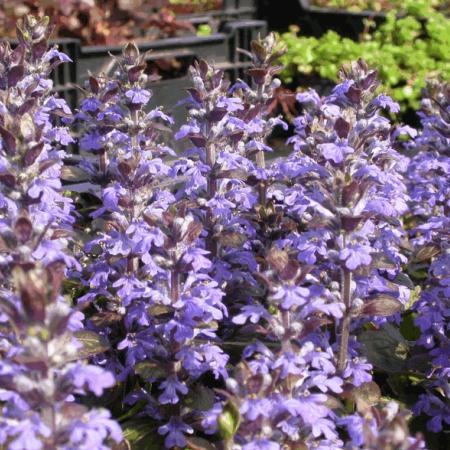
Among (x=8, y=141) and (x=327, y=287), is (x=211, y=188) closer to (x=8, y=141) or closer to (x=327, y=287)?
(x=327, y=287)

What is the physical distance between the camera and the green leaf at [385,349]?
239 centimetres

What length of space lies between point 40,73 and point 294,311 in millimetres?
1346

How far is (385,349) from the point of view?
2451 mm

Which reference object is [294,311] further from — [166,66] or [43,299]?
[166,66]

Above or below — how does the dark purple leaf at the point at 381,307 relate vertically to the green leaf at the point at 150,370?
above

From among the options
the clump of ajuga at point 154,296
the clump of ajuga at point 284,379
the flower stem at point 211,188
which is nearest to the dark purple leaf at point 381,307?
the clump of ajuga at point 284,379

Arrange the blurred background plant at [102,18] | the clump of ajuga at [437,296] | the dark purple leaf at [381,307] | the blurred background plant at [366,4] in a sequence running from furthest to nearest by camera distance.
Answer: the blurred background plant at [366,4] → the blurred background plant at [102,18] → the clump of ajuga at [437,296] → the dark purple leaf at [381,307]

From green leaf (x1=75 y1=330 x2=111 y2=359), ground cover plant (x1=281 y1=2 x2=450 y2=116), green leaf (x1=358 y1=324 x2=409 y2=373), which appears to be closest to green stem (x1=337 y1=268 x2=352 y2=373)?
green leaf (x1=358 y1=324 x2=409 y2=373)

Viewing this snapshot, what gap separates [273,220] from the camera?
2490mm

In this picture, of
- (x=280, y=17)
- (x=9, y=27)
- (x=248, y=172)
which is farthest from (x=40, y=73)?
(x=280, y=17)

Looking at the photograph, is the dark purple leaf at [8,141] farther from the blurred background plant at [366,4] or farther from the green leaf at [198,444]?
the blurred background plant at [366,4]

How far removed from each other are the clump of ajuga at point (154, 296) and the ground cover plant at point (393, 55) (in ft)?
8.80

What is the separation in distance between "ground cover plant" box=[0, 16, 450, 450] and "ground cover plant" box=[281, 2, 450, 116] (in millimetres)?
1971

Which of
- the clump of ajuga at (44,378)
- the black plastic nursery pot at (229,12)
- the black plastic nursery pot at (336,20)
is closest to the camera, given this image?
the clump of ajuga at (44,378)
